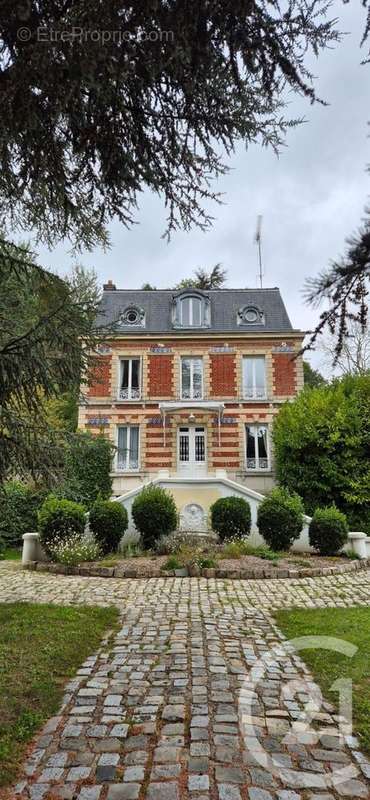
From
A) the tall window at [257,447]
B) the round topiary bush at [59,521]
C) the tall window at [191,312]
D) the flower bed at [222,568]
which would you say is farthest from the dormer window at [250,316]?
the round topiary bush at [59,521]

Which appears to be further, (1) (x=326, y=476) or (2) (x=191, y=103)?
(1) (x=326, y=476)

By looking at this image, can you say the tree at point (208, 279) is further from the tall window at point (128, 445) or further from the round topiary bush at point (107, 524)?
the round topiary bush at point (107, 524)

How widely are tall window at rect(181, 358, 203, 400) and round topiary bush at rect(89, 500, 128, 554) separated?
8.67m

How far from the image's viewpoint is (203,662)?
4023mm

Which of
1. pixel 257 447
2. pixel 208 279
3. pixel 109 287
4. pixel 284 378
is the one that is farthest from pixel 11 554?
pixel 208 279

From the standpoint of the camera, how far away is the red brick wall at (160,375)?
1875 centimetres

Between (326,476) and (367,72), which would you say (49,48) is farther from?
(326,476)

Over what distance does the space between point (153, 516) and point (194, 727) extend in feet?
25.8

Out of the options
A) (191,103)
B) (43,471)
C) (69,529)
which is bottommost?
(69,529)

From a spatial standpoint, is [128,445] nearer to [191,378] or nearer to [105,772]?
[191,378]

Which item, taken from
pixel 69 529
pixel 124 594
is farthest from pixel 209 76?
pixel 69 529

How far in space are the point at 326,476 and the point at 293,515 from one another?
309 cm

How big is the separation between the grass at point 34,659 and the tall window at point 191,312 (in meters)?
14.8

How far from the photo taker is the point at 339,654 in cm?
424
